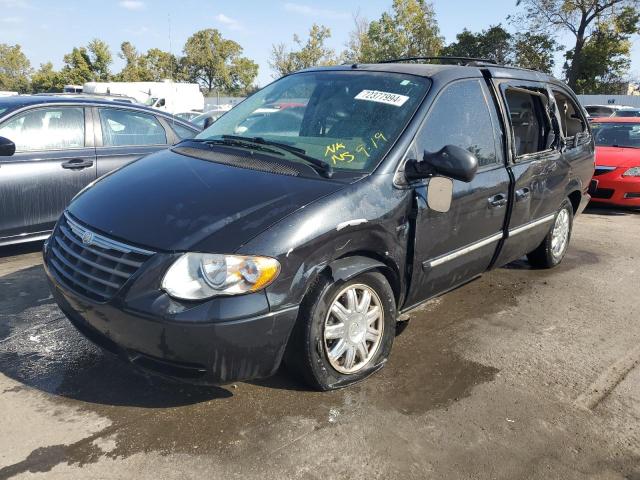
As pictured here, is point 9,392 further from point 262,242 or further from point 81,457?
point 262,242

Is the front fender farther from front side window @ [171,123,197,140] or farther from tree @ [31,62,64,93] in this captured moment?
tree @ [31,62,64,93]

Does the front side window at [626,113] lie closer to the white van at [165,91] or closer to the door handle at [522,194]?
the white van at [165,91]

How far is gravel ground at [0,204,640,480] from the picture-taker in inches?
98.7

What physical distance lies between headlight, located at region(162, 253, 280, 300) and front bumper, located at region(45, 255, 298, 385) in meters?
0.13

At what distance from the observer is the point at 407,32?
39.6 meters

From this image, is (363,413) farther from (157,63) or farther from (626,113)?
(157,63)

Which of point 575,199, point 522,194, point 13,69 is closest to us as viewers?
point 522,194

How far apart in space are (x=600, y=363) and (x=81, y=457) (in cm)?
311

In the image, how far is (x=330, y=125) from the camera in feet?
11.9

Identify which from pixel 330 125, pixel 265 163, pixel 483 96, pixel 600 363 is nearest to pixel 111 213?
pixel 265 163

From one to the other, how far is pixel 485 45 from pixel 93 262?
41.9m

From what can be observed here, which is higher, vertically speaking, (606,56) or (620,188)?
(606,56)

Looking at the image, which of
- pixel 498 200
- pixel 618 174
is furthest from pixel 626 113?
pixel 498 200

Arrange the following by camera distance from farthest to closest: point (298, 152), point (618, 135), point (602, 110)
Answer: point (602, 110), point (618, 135), point (298, 152)
